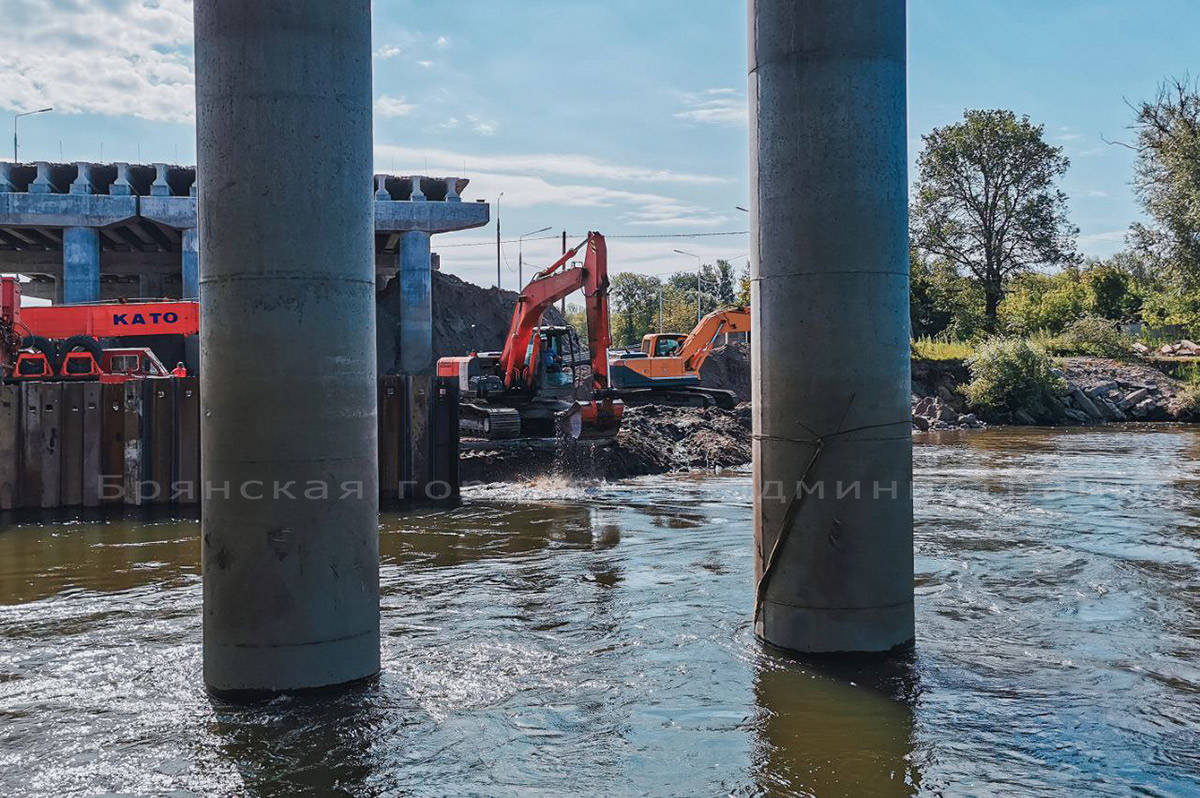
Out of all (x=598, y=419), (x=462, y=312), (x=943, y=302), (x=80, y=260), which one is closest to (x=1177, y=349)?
(x=943, y=302)

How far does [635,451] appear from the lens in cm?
2373

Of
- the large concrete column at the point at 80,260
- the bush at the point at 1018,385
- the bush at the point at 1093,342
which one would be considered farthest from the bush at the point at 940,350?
the large concrete column at the point at 80,260

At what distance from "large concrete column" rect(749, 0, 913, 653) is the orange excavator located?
1360cm

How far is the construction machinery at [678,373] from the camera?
32.1m

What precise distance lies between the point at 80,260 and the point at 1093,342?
4205 centimetres

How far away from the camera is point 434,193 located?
126 feet

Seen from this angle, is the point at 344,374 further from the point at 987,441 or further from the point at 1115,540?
the point at 987,441

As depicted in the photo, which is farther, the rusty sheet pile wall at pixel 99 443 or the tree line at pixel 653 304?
the tree line at pixel 653 304

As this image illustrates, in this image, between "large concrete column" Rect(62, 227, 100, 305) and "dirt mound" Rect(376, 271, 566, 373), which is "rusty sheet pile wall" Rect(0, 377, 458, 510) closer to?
"large concrete column" Rect(62, 227, 100, 305)

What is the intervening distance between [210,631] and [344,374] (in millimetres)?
1949

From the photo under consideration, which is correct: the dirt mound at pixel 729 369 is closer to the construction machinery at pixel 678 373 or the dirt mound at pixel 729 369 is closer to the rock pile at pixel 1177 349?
the construction machinery at pixel 678 373

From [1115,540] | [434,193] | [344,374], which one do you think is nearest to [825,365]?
[344,374]

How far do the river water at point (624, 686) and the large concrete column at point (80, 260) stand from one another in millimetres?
22923

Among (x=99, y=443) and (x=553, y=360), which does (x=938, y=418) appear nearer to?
(x=553, y=360)
